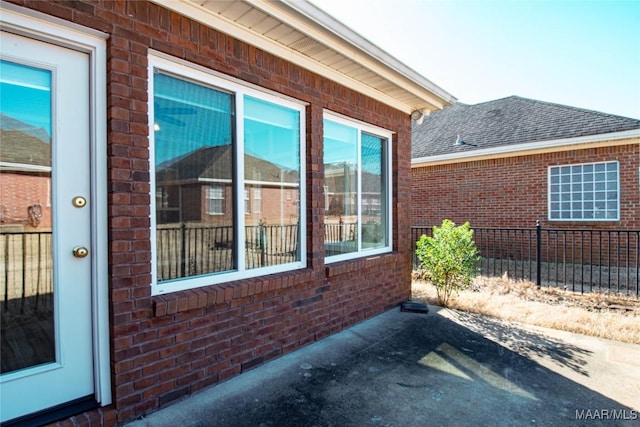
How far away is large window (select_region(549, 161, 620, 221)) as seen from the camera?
8.02 metres

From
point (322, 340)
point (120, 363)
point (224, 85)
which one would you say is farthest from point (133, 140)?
point (322, 340)

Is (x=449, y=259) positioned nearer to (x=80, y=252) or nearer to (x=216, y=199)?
(x=216, y=199)

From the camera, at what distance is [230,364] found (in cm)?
276

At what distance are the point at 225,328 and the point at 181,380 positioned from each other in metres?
0.47

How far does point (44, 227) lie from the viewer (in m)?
2.00

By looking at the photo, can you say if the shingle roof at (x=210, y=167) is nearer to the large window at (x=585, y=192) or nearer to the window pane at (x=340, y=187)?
the window pane at (x=340, y=187)

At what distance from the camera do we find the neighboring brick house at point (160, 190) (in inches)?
77.6

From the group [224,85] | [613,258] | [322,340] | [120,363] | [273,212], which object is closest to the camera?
[120,363]

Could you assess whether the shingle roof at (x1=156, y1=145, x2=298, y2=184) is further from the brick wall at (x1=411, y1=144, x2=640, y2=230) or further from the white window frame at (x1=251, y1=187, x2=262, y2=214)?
the brick wall at (x1=411, y1=144, x2=640, y2=230)

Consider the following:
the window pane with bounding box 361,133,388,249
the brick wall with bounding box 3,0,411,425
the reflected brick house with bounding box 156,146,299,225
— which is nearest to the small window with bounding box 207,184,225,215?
the reflected brick house with bounding box 156,146,299,225

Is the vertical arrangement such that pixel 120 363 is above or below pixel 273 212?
below

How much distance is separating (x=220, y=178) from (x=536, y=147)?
880 centimetres

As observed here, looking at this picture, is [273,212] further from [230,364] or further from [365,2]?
[365,2]

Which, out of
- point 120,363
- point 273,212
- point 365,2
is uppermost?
point 365,2
